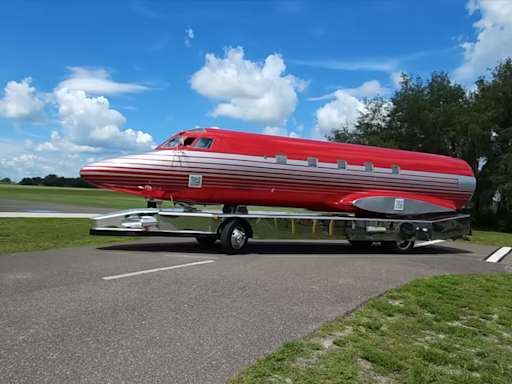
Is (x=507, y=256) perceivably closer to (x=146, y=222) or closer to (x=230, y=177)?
(x=230, y=177)

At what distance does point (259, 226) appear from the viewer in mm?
12438

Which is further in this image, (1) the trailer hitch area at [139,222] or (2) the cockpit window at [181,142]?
(2) the cockpit window at [181,142]

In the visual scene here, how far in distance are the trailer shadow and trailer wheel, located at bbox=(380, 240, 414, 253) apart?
18cm

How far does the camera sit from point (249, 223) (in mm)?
12367

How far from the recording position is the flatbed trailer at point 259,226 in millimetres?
11609

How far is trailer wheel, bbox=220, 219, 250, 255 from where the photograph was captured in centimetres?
1192

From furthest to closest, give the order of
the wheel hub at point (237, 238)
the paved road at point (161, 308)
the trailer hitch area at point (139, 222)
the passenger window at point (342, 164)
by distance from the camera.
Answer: the passenger window at point (342, 164) → the wheel hub at point (237, 238) → the trailer hitch area at point (139, 222) → the paved road at point (161, 308)

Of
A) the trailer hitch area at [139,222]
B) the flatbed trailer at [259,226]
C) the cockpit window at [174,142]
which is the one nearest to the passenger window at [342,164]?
the flatbed trailer at [259,226]

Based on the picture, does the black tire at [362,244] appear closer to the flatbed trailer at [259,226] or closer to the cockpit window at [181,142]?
the flatbed trailer at [259,226]

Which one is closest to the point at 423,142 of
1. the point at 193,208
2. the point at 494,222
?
the point at 494,222

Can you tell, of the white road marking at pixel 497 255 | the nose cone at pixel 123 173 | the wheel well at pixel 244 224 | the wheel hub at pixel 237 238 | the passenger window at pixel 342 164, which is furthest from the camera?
the passenger window at pixel 342 164

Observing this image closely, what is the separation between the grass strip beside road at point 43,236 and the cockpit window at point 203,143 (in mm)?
4383

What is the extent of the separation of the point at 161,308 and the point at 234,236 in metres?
6.10

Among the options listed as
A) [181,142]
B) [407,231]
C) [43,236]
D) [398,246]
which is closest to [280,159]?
[181,142]
